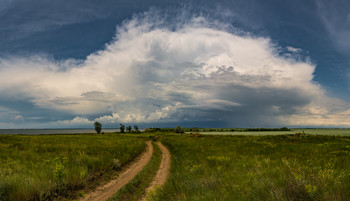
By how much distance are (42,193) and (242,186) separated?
8645mm

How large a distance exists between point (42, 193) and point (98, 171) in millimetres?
5430

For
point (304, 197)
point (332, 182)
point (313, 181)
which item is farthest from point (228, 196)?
point (332, 182)

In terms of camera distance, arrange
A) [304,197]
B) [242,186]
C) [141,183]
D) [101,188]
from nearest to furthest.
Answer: [304,197] < [242,186] < [101,188] < [141,183]

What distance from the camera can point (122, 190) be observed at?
31.5 feet

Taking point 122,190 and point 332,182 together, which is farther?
point 122,190

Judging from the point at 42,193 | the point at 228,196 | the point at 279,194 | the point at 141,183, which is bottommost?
the point at 141,183

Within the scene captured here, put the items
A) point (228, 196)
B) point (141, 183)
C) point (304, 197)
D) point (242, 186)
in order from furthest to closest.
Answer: point (141, 183), point (242, 186), point (228, 196), point (304, 197)

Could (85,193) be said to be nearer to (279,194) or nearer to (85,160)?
(85,160)

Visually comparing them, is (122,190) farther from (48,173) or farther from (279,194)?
(279,194)

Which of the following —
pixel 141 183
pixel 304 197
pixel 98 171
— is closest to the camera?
pixel 304 197

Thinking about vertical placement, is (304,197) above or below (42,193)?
above

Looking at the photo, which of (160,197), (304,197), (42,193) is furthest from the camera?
(42,193)

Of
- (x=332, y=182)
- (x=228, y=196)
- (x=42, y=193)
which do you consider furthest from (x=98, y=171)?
(x=332, y=182)

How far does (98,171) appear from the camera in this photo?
42.4 ft
